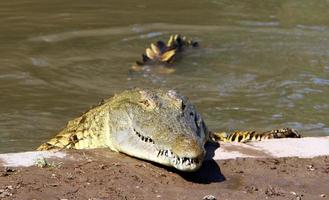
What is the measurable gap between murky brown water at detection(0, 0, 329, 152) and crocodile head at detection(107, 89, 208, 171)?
2847 millimetres

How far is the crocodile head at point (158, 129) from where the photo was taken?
16.3 feet

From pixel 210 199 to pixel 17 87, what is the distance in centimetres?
628

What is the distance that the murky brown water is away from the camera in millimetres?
9664

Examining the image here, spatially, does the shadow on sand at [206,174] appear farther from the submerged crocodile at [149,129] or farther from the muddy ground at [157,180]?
the submerged crocodile at [149,129]

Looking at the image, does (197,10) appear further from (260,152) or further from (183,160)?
(183,160)

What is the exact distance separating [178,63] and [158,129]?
23.1 feet

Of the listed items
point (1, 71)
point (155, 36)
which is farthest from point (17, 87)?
point (155, 36)

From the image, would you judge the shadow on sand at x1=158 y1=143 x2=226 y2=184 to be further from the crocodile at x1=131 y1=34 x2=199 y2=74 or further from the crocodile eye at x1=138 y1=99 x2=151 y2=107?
the crocodile at x1=131 y1=34 x2=199 y2=74

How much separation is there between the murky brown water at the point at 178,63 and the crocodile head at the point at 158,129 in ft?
9.34

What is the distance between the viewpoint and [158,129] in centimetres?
531

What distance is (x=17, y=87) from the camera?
1061 cm

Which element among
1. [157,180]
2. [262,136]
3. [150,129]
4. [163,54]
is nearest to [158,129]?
[150,129]

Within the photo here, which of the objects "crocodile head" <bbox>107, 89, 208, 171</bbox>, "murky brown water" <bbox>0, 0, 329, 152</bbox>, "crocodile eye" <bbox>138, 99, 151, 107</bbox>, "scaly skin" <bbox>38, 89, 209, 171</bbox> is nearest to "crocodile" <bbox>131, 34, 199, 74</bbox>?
"murky brown water" <bbox>0, 0, 329, 152</bbox>

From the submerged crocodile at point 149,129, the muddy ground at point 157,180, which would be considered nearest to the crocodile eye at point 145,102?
the submerged crocodile at point 149,129
